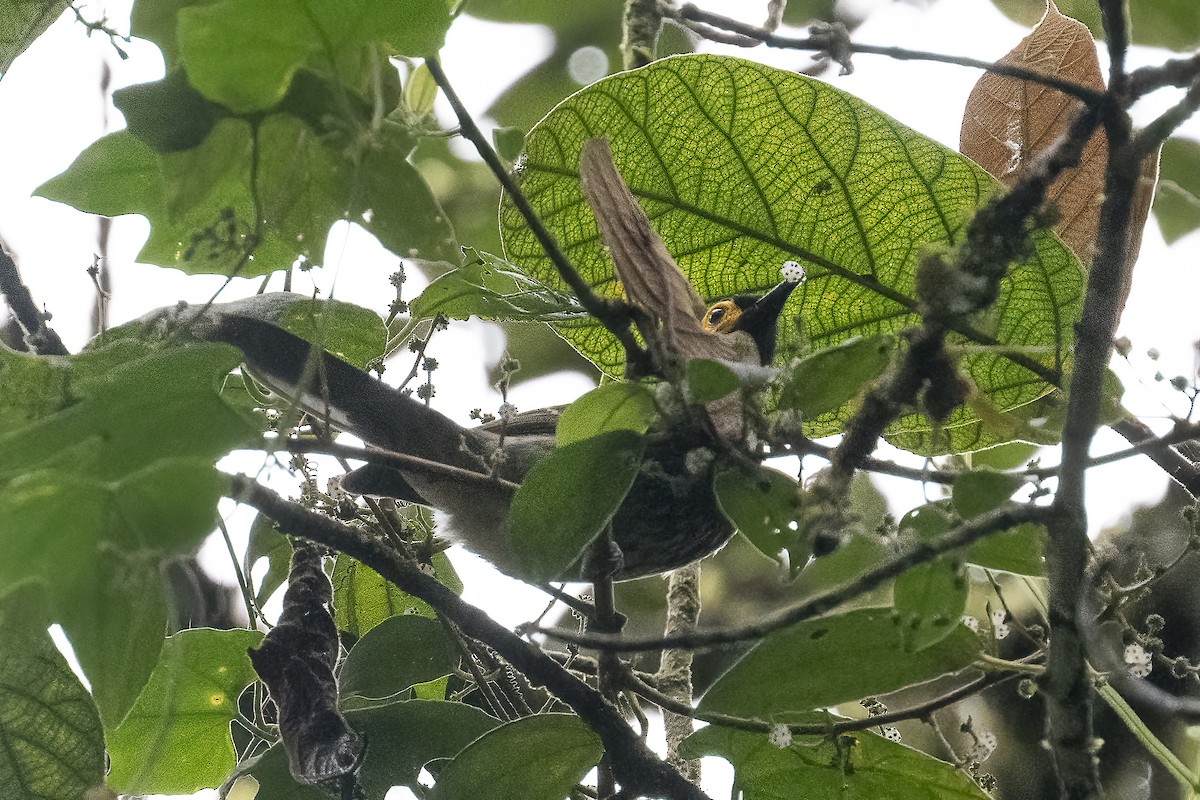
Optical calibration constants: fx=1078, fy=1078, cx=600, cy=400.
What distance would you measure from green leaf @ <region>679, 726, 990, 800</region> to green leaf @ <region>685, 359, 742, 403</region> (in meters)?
0.36

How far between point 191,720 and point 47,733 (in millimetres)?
184

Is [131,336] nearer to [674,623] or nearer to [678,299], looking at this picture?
[678,299]

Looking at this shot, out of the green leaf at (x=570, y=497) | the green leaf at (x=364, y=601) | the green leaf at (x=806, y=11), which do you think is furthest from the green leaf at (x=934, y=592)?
the green leaf at (x=806, y=11)

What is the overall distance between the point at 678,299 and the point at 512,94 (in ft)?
3.48

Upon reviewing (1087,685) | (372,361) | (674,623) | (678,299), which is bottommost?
(674,623)

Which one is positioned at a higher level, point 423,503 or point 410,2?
point 410,2

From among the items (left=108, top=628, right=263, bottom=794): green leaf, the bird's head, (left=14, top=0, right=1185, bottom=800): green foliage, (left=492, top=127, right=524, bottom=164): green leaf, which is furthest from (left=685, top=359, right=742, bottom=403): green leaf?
the bird's head

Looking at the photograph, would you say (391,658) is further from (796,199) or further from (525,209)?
(796,199)

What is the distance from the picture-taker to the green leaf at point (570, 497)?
2.88ft

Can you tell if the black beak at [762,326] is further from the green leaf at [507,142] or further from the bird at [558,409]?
the green leaf at [507,142]

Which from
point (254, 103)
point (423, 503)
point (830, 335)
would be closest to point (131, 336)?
point (254, 103)

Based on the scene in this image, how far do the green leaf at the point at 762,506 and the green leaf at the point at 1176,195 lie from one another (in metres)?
0.82

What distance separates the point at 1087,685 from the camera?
79cm

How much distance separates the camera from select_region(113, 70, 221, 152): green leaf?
0.78m
